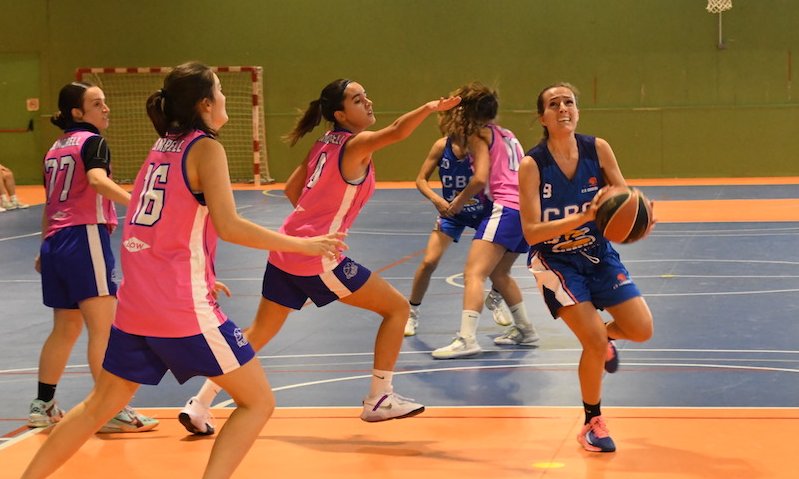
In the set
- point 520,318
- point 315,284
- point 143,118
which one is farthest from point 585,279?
point 143,118

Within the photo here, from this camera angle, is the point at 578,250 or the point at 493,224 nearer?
the point at 578,250

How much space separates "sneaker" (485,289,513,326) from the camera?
8.05 meters

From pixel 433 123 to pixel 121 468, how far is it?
56.8 ft

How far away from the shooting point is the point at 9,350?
7.53 m

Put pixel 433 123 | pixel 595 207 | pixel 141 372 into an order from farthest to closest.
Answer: pixel 433 123
pixel 595 207
pixel 141 372

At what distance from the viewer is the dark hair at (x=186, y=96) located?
3.93m

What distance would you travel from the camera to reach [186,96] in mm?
3955

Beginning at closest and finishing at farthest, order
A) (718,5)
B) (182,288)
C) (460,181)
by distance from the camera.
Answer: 1. (182,288)
2. (460,181)
3. (718,5)

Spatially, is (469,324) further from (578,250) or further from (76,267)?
(76,267)

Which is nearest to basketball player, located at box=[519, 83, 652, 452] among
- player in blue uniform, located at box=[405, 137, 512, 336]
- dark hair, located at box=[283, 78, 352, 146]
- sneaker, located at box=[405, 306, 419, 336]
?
dark hair, located at box=[283, 78, 352, 146]

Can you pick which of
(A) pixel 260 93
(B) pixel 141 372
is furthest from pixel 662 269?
(A) pixel 260 93

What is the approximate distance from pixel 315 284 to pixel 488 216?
2406 millimetres

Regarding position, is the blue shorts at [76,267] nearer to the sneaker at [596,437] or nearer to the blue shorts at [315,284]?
the blue shorts at [315,284]

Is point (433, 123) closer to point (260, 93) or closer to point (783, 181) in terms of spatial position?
point (260, 93)
